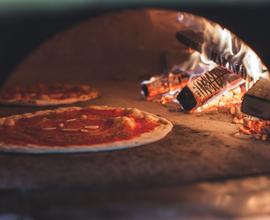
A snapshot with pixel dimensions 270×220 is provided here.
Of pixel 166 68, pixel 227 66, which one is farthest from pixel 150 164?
pixel 166 68

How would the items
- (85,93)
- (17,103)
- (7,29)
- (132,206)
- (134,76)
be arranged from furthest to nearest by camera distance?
(134,76)
(85,93)
(17,103)
(7,29)
(132,206)

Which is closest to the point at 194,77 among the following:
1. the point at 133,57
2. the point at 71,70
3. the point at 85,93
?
the point at 85,93

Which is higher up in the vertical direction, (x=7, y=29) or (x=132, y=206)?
(x=7, y=29)

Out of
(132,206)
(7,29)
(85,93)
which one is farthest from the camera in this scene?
(85,93)

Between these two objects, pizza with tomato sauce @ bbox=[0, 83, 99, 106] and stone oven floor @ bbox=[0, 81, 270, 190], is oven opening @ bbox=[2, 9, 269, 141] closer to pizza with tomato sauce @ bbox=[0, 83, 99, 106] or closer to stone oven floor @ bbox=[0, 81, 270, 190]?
pizza with tomato sauce @ bbox=[0, 83, 99, 106]

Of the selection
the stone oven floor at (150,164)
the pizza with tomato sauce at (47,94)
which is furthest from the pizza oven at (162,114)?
the pizza with tomato sauce at (47,94)

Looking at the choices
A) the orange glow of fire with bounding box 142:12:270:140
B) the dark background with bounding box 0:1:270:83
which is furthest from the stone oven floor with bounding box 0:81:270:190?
the dark background with bounding box 0:1:270:83

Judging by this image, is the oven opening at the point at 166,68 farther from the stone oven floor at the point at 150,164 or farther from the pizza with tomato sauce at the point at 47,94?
the stone oven floor at the point at 150,164

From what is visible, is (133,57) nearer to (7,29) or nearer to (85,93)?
(85,93)
